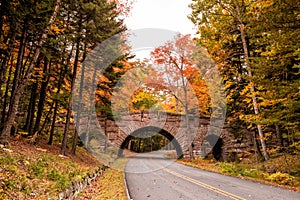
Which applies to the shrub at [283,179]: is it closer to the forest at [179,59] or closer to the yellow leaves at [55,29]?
the forest at [179,59]

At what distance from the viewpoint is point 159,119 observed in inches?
938

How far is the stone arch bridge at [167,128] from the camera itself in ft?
75.8

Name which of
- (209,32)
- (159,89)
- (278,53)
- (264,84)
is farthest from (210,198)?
(159,89)

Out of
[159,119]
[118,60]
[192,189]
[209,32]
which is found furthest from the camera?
[159,119]

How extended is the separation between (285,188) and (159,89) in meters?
13.5

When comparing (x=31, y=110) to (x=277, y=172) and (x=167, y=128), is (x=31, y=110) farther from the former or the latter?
(x=167, y=128)

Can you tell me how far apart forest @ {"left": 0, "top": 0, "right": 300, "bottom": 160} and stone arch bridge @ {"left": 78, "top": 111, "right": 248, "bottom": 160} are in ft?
6.22

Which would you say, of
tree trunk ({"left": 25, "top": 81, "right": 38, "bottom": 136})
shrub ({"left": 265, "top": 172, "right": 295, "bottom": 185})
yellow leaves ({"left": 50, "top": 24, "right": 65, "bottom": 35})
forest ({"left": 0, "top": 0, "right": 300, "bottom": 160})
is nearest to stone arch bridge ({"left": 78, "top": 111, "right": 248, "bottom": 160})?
forest ({"left": 0, "top": 0, "right": 300, "bottom": 160})

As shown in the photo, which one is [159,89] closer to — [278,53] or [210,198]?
[278,53]

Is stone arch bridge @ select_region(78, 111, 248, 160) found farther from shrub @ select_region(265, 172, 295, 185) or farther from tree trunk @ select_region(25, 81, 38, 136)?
shrub @ select_region(265, 172, 295, 185)

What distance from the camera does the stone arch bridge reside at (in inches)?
909

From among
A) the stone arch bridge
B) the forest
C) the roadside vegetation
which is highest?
the forest

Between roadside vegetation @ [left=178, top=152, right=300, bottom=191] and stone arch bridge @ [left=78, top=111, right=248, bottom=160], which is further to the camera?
stone arch bridge @ [left=78, top=111, right=248, bottom=160]

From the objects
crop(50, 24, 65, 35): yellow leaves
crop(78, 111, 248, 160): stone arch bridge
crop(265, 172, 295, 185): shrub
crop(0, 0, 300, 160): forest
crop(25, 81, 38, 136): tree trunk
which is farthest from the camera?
crop(78, 111, 248, 160): stone arch bridge
